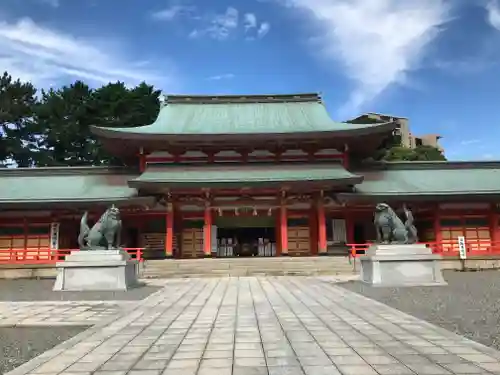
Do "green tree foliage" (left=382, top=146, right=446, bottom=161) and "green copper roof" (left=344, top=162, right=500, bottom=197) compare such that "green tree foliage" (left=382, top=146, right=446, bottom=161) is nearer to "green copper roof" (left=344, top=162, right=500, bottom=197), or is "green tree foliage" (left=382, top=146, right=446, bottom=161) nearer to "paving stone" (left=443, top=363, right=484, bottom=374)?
"green copper roof" (left=344, top=162, right=500, bottom=197)

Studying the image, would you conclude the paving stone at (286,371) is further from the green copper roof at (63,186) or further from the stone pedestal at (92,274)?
the green copper roof at (63,186)

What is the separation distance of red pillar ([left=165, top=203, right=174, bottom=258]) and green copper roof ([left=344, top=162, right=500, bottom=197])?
32.8 feet

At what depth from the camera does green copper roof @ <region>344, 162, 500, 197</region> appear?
A: 74.5ft

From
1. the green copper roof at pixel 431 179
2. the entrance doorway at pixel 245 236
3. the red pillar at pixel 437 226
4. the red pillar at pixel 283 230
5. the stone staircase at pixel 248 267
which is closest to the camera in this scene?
the stone staircase at pixel 248 267

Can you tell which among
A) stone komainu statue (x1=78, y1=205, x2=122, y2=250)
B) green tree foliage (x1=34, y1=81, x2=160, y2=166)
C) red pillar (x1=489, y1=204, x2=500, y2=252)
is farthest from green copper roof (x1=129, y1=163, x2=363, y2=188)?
green tree foliage (x1=34, y1=81, x2=160, y2=166)

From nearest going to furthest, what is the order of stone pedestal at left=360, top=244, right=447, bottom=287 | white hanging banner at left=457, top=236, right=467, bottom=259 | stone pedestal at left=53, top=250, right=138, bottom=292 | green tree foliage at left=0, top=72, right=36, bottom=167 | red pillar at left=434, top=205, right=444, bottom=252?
stone pedestal at left=53, top=250, right=138, bottom=292 < stone pedestal at left=360, top=244, right=447, bottom=287 < white hanging banner at left=457, top=236, right=467, bottom=259 < red pillar at left=434, top=205, right=444, bottom=252 < green tree foliage at left=0, top=72, right=36, bottom=167

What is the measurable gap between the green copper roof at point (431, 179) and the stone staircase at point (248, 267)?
4718 mm

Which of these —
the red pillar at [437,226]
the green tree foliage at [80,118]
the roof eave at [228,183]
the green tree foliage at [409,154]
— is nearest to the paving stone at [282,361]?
the roof eave at [228,183]

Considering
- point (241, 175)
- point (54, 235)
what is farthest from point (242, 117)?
point (54, 235)

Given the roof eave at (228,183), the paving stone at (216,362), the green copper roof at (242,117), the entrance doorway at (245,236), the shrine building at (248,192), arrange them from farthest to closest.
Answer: the entrance doorway at (245,236) → the green copper roof at (242,117) → the shrine building at (248,192) → the roof eave at (228,183) → the paving stone at (216,362)

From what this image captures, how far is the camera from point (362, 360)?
16.1 ft

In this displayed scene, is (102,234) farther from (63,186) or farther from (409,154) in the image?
(409,154)

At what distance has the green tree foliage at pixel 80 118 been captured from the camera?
1766 inches

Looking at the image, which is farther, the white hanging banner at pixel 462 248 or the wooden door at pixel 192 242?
the wooden door at pixel 192 242
